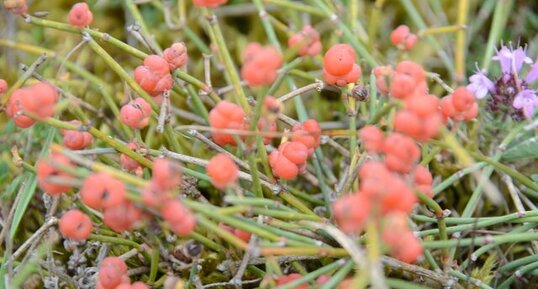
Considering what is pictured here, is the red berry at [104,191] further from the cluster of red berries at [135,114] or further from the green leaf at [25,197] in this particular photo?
the green leaf at [25,197]

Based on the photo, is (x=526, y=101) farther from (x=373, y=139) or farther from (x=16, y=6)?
(x=16, y=6)

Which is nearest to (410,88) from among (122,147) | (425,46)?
(122,147)

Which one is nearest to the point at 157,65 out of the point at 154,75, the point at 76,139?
the point at 154,75

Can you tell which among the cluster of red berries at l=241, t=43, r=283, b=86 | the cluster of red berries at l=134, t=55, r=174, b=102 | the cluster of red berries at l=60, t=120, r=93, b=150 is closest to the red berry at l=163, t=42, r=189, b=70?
the cluster of red berries at l=134, t=55, r=174, b=102

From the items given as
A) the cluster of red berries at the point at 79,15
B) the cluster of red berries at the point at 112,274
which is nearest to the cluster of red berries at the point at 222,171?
the cluster of red berries at the point at 112,274

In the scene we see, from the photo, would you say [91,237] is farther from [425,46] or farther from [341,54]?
[425,46]
